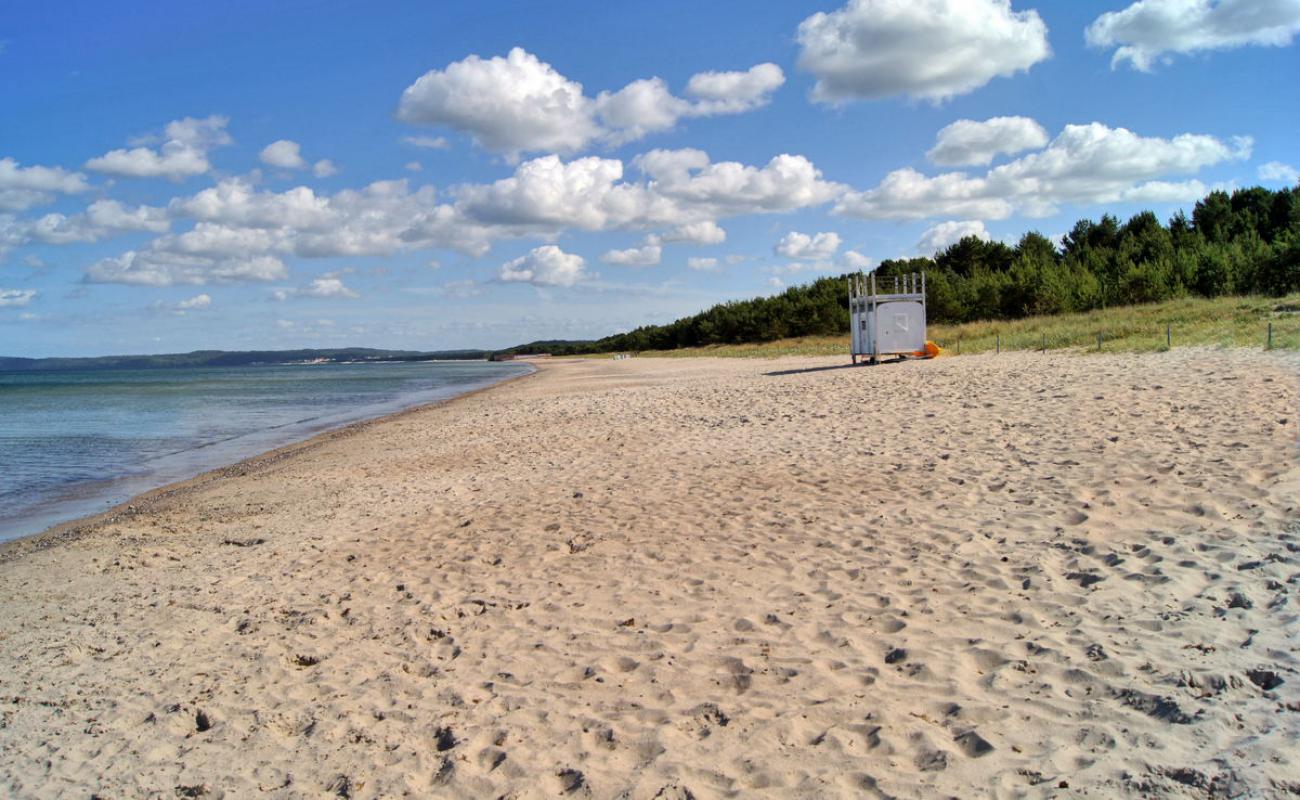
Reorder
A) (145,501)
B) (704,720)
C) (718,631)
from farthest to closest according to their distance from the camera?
(145,501) → (718,631) → (704,720)

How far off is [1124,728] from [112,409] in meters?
42.5

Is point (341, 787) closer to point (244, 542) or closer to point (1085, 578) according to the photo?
point (1085, 578)

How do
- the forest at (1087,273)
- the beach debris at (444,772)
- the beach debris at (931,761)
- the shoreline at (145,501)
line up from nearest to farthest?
the beach debris at (931,761) < the beach debris at (444,772) < the shoreline at (145,501) < the forest at (1087,273)

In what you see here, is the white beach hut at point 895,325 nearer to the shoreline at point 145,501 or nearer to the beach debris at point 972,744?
the shoreline at point 145,501

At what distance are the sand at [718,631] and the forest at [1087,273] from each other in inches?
1222

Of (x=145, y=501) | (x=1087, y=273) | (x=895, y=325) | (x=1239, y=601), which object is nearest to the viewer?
(x=1239, y=601)

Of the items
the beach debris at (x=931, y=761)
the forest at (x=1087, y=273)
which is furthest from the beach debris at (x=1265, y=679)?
the forest at (x=1087, y=273)

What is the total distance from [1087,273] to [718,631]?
5202cm

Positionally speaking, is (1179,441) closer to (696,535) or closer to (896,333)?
(696,535)

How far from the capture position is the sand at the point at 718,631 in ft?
11.3

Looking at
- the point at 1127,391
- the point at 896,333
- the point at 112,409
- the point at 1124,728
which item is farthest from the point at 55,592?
the point at 112,409

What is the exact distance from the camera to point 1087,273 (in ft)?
161

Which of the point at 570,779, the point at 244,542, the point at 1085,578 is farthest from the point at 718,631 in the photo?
the point at 244,542

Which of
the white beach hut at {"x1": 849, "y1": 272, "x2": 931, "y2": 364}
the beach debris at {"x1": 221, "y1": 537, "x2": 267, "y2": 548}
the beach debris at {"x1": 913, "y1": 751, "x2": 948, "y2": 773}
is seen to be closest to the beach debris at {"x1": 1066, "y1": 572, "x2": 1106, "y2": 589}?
the beach debris at {"x1": 913, "y1": 751, "x2": 948, "y2": 773}
